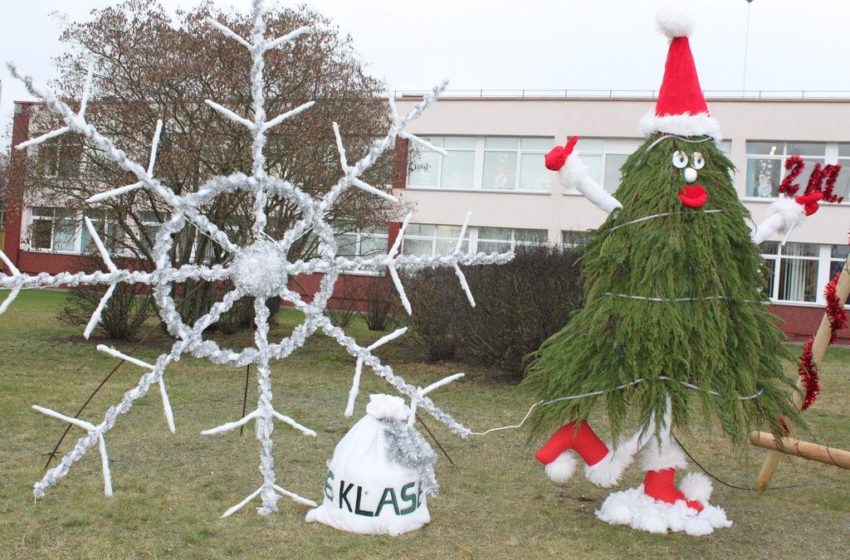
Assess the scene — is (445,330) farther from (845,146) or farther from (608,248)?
(845,146)

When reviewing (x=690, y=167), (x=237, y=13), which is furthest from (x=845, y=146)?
(x=690, y=167)

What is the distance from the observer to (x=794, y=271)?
22.4 m

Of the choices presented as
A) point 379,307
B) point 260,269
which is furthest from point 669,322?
point 379,307

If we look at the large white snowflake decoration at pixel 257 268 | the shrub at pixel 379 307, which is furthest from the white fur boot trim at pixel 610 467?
the shrub at pixel 379 307

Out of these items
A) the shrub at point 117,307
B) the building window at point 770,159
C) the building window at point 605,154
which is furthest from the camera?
the building window at point 605,154

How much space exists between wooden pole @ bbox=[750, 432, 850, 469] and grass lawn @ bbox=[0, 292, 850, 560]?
0.68 feet

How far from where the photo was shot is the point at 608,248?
16.0 ft

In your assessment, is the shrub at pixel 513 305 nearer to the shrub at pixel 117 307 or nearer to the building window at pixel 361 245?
the shrub at pixel 117 307

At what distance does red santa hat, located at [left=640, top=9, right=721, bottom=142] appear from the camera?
486 cm

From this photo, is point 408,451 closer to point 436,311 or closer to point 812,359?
point 812,359

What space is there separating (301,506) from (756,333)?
287 centimetres

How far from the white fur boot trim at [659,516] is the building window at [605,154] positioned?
729 inches

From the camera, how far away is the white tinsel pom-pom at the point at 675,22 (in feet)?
15.9

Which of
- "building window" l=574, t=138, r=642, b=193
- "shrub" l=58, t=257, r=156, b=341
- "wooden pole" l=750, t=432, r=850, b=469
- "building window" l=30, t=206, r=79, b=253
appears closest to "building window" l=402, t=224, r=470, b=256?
"building window" l=574, t=138, r=642, b=193
